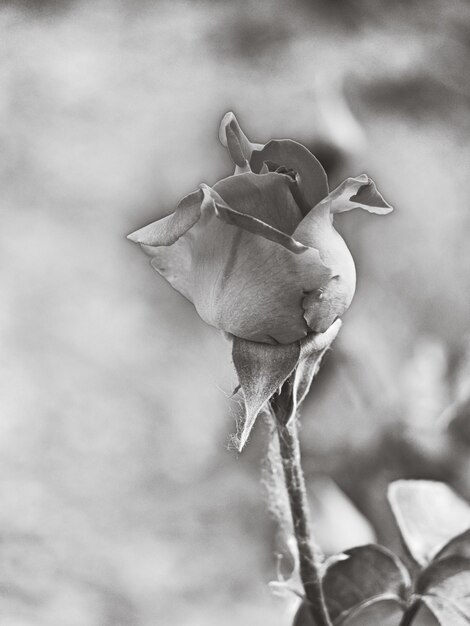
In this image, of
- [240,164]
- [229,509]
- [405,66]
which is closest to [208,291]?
[240,164]

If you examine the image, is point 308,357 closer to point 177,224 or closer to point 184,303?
point 177,224

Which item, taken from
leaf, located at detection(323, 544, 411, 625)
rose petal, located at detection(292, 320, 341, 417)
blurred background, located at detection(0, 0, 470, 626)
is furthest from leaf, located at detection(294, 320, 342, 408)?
blurred background, located at detection(0, 0, 470, 626)

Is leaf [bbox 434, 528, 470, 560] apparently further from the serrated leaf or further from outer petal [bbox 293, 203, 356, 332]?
outer petal [bbox 293, 203, 356, 332]

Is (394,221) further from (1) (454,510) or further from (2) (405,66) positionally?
(1) (454,510)

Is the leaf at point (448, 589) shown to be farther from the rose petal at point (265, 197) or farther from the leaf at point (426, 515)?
the rose petal at point (265, 197)

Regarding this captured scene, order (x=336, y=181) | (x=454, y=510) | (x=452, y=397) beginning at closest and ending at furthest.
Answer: (x=454, y=510)
(x=452, y=397)
(x=336, y=181)

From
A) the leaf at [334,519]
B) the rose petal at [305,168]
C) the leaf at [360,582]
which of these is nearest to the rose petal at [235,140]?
the rose petal at [305,168]
